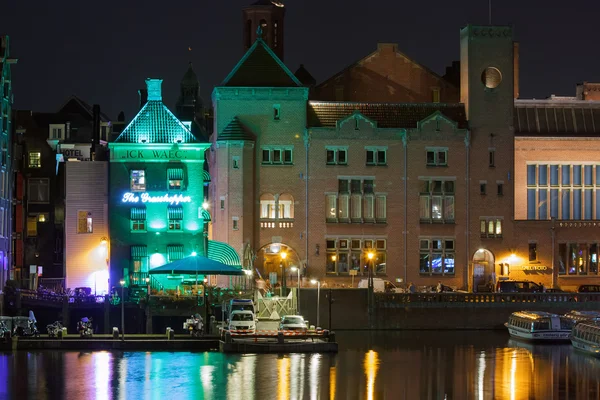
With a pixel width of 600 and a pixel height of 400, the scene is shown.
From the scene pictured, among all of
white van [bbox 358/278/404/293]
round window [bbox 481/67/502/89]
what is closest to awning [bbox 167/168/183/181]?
white van [bbox 358/278/404/293]

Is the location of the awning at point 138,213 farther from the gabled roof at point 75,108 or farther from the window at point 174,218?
the gabled roof at point 75,108

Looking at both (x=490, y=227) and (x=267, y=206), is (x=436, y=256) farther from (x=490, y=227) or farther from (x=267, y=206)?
(x=267, y=206)

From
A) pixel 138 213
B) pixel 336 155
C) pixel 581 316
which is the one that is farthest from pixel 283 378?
pixel 336 155

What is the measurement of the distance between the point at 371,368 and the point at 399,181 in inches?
1458

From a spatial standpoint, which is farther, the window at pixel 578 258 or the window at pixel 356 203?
the window at pixel 578 258

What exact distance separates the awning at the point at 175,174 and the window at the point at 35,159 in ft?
88.3

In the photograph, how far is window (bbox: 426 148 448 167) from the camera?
4781 inches

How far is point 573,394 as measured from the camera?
7606 centimetres

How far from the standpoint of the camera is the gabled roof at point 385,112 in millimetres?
121250

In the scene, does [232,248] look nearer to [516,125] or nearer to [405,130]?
[405,130]

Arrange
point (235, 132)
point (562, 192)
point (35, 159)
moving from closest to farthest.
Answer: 1. point (235, 132)
2. point (562, 192)
3. point (35, 159)

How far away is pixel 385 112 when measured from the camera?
401ft

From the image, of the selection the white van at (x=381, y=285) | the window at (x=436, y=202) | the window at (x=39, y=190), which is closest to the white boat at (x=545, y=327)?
the white van at (x=381, y=285)

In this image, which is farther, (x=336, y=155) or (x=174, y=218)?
(x=336, y=155)
